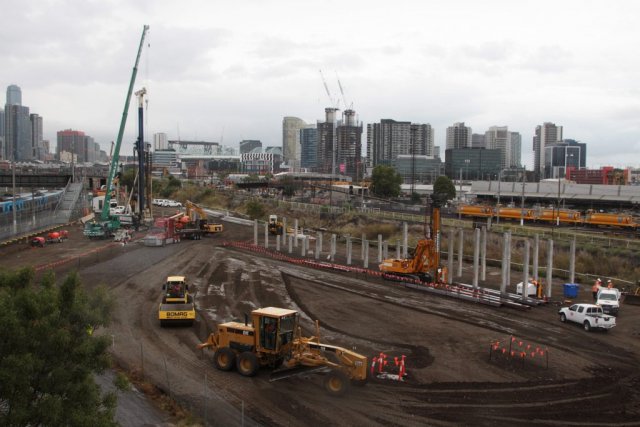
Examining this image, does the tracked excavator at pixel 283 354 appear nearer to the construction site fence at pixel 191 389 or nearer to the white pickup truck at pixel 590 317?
the construction site fence at pixel 191 389

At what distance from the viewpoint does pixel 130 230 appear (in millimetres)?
65875

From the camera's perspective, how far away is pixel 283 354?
1794 cm

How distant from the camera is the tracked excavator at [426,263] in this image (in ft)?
116

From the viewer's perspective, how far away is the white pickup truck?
2567cm

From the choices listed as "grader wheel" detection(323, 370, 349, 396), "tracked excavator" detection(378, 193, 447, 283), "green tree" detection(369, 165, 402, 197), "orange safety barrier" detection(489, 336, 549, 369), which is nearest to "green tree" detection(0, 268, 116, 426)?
"grader wheel" detection(323, 370, 349, 396)

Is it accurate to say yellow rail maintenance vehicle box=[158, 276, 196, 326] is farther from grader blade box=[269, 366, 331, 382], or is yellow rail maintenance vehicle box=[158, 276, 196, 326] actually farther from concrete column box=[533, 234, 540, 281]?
concrete column box=[533, 234, 540, 281]

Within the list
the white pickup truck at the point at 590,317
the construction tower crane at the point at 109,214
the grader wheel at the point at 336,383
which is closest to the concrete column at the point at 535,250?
the white pickup truck at the point at 590,317

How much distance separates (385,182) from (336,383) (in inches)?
3777

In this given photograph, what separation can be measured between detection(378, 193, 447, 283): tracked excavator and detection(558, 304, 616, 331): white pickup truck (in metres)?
9.65

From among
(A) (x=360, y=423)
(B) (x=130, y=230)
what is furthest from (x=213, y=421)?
(B) (x=130, y=230)

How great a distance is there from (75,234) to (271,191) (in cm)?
8132

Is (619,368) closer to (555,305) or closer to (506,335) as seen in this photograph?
(506,335)

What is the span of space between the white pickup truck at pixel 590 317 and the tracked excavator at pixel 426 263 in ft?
31.7

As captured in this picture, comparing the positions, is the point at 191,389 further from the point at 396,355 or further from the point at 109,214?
the point at 109,214
